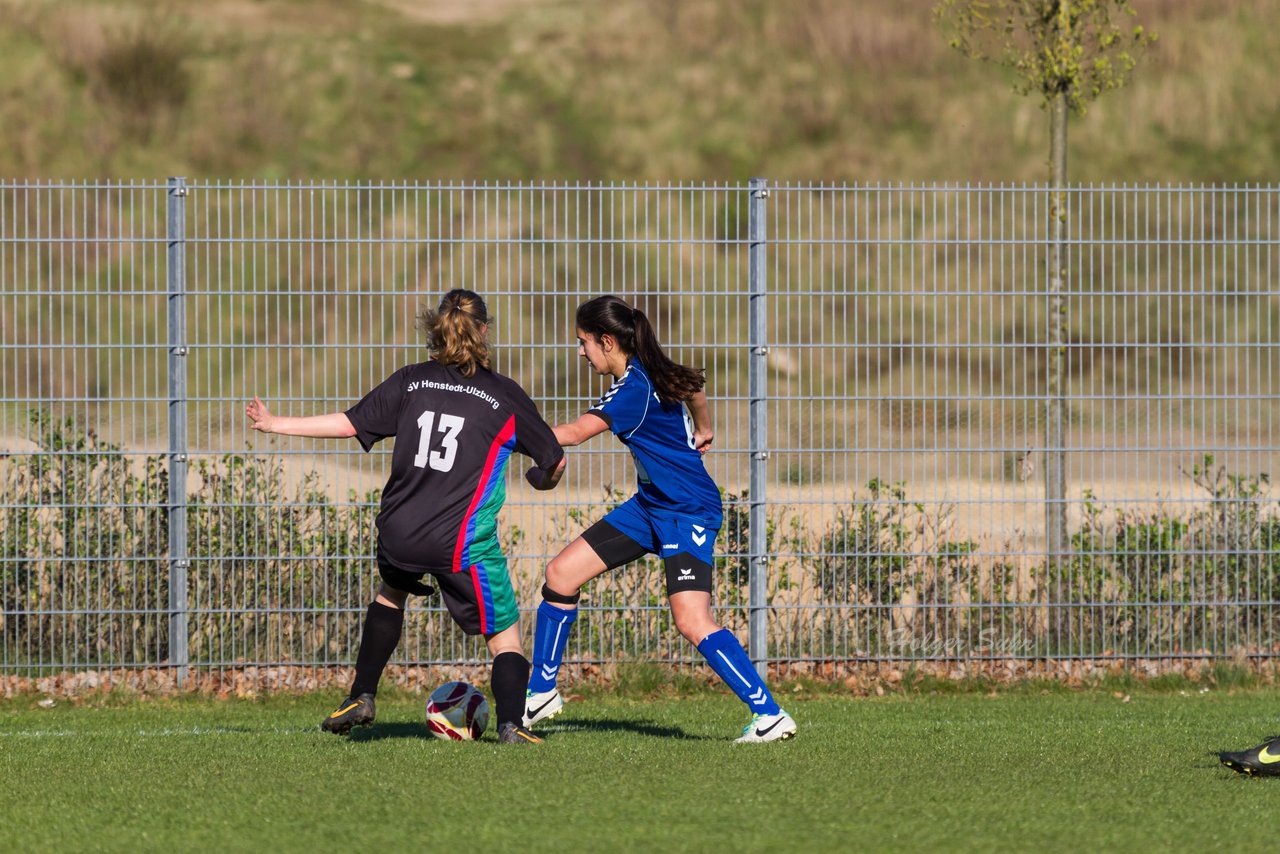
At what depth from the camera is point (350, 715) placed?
24.3ft

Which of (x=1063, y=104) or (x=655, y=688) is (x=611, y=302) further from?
(x=1063, y=104)

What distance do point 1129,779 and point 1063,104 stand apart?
605cm

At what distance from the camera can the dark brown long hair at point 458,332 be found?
7336 millimetres

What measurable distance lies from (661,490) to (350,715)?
1.63m

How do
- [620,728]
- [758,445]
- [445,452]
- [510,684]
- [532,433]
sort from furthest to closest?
[758,445], [620,728], [510,684], [532,433], [445,452]

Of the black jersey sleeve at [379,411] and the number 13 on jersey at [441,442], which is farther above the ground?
the black jersey sleeve at [379,411]

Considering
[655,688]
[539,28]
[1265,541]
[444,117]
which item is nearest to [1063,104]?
[1265,541]

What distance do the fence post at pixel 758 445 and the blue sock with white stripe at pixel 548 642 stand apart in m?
1.99

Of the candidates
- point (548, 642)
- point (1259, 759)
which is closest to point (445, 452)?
point (548, 642)

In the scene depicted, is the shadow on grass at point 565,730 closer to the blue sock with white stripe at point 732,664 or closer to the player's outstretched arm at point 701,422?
the blue sock with white stripe at point 732,664

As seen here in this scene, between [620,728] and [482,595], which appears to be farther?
[620,728]

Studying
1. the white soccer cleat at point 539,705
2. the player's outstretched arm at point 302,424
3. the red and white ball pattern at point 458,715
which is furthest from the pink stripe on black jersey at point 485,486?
the white soccer cleat at point 539,705

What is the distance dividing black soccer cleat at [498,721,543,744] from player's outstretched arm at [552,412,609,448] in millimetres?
1225

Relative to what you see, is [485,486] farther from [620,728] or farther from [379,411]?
[620,728]
